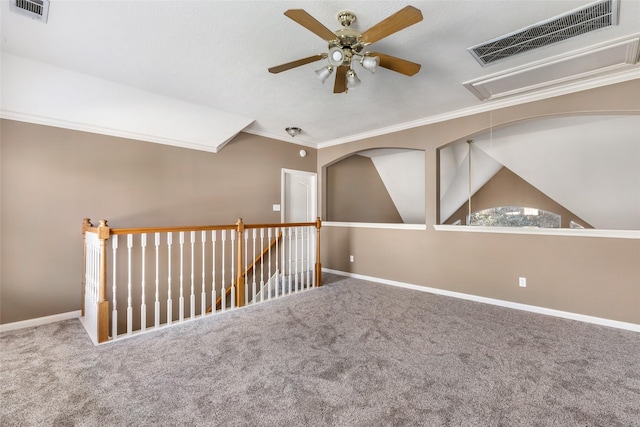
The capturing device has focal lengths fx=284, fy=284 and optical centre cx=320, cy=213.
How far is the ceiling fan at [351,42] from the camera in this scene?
1.71 meters

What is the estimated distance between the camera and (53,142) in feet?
10.1

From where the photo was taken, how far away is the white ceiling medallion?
2428mm

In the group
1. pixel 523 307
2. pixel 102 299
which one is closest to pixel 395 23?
pixel 102 299

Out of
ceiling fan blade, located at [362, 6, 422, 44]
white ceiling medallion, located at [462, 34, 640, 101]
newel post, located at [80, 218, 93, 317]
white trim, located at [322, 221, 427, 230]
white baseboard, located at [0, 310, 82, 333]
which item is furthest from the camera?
white trim, located at [322, 221, 427, 230]

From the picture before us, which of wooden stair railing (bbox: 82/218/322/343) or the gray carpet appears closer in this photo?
the gray carpet

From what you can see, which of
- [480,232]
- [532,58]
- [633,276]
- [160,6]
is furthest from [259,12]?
[633,276]

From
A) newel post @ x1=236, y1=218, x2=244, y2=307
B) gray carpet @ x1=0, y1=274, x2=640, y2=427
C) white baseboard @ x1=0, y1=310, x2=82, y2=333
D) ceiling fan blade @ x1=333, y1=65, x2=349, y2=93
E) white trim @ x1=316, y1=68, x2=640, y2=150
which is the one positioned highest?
white trim @ x1=316, y1=68, x2=640, y2=150

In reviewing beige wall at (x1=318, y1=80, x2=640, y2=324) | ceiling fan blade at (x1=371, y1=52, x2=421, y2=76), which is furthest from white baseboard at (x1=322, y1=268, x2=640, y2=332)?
ceiling fan blade at (x1=371, y1=52, x2=421, y2=76)

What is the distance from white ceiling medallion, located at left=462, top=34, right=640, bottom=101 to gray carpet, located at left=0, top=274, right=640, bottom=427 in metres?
2.56

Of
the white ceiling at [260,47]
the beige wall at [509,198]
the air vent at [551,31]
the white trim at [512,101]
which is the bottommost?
the beige wall at [509,198]

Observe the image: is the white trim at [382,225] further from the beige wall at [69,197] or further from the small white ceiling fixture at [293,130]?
the beige wall at [69,197]

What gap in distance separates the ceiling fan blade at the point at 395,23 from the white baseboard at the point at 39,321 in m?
4.07

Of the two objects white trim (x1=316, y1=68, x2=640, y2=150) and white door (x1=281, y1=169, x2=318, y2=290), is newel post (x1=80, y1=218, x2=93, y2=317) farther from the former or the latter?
white trim (x1=316, y1=68, x2=640, y2=150)

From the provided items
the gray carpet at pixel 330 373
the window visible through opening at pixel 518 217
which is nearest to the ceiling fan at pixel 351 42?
the gray carpet at pixel 330 373
